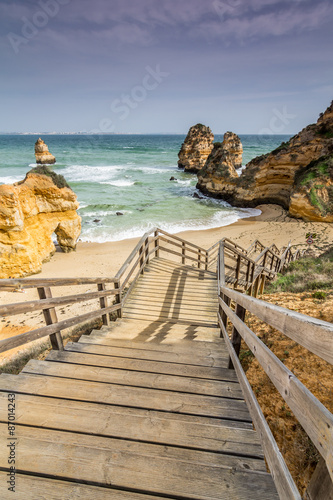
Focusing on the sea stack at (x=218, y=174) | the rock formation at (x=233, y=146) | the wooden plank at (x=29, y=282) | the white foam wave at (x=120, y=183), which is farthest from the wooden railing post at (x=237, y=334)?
the rock formation at (x=233, y=146)

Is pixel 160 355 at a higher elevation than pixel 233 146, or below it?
below

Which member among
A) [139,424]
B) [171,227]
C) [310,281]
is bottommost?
[171,227]

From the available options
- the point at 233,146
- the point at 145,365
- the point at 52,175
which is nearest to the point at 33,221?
the point at 52,175

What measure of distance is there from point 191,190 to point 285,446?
34.2 meters

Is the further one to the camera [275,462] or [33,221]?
[33,221]

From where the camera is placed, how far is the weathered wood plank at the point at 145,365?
2.77m

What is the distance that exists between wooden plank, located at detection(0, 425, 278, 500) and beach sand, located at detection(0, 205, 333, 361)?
7.84m

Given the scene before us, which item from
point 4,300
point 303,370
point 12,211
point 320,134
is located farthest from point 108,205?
point 303,370

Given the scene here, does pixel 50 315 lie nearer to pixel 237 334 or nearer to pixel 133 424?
pixel 133 424

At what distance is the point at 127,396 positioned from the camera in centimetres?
234

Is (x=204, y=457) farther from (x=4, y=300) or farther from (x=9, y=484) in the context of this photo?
(x=4, y=300)

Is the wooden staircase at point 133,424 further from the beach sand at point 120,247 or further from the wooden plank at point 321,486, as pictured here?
the beach sand at point 120,247

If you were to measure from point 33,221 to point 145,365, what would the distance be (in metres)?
13.0

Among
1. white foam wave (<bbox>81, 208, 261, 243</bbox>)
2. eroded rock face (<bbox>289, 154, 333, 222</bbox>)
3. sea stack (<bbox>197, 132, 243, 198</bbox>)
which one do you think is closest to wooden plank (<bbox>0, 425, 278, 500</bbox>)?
white foam wave (<bbox>81, 208, 261, 243</bbox>)
